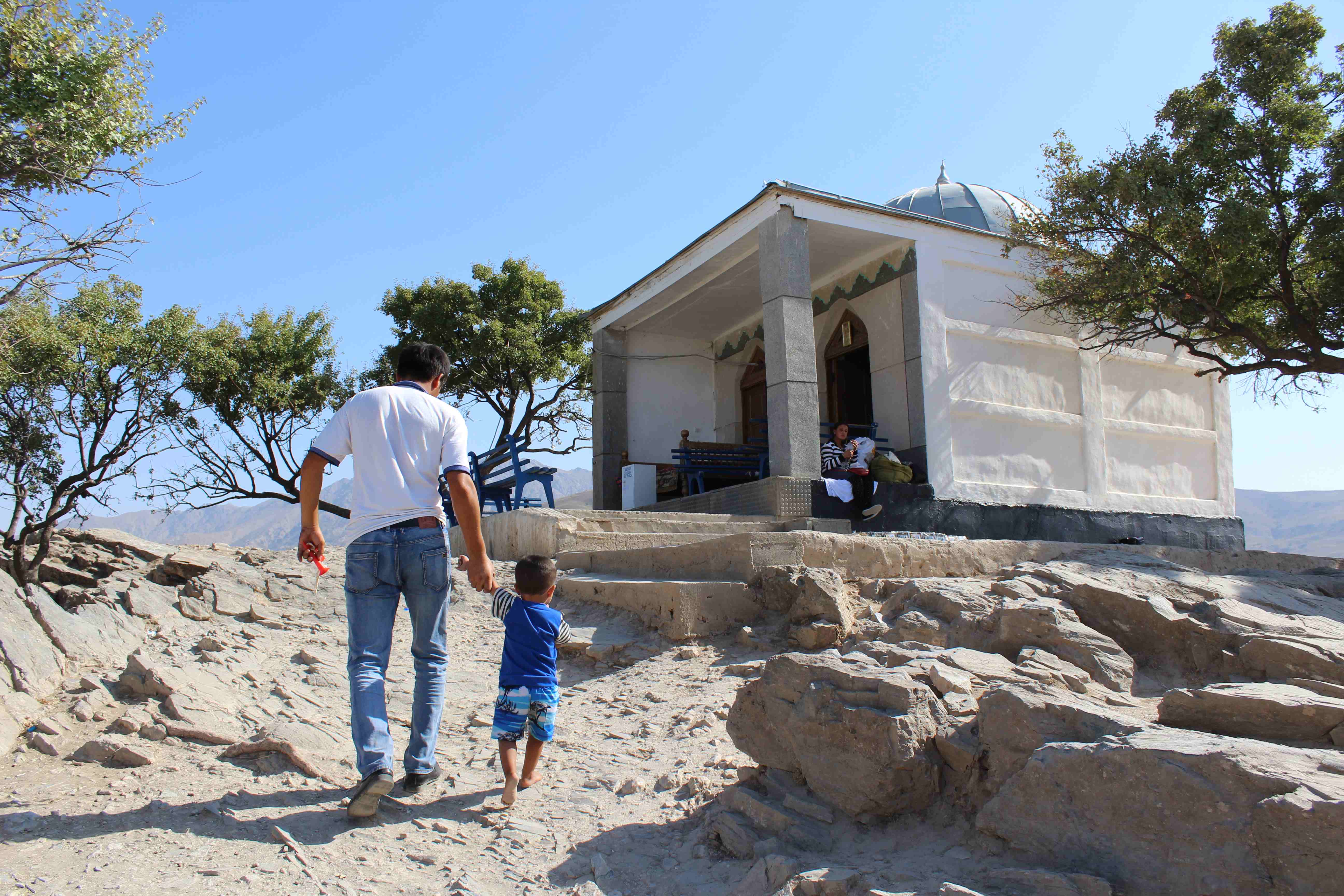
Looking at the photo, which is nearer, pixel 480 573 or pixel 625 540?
pixel 480 573

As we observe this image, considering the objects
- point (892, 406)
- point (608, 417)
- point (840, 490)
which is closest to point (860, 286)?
point (892, 406)

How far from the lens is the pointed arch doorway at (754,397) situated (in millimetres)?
13773

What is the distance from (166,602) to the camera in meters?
5.18

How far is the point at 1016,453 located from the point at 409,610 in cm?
890

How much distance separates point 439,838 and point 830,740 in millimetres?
1317

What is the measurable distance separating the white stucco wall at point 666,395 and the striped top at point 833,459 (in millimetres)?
4202

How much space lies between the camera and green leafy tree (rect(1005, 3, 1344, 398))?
980 centimetres

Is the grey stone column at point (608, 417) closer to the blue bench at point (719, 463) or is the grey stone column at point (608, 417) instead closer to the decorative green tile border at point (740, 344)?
the blue bench at point (719, 463)

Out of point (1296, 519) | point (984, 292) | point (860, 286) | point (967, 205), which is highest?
point (967, 205)

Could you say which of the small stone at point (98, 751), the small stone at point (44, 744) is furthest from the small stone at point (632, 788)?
the small stone at point (44, 744)

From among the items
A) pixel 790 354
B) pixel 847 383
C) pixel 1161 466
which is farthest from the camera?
pixel 847 383

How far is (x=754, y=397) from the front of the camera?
14.1 m

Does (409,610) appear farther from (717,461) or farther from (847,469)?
(717,461)

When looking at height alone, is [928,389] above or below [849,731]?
above
